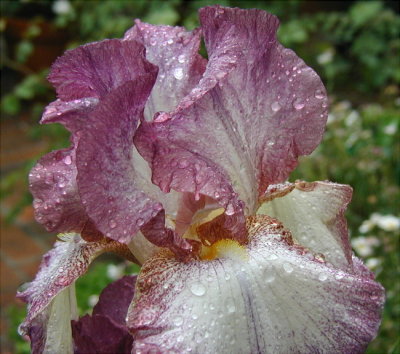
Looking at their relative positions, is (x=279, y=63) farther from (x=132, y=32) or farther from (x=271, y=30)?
(x=132, y=32)

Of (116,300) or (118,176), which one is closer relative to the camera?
(118,176)

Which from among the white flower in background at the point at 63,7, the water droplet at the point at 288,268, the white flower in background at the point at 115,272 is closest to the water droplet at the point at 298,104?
the water droplet at the point at 288,268

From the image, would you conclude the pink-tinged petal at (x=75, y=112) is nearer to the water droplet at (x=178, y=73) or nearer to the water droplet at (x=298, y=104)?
the water droplet at (x=178, y=73)

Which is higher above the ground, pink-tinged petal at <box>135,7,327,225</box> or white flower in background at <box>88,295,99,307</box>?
pink-tinged petal at <box>135,7,327,225</box>

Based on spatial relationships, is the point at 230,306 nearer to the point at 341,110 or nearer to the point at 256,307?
the point at 256,307

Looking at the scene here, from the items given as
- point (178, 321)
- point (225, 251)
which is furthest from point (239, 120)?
point (178, 321)

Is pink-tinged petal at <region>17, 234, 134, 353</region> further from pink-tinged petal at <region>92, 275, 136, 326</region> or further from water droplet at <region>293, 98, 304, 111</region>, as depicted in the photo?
water droplet at <region>293, 98, 304, 111</region>

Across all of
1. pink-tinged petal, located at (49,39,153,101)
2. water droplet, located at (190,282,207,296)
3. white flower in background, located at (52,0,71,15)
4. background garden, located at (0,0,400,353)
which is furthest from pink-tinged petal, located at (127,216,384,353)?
white flower in background, located at (52,0,71,15)
